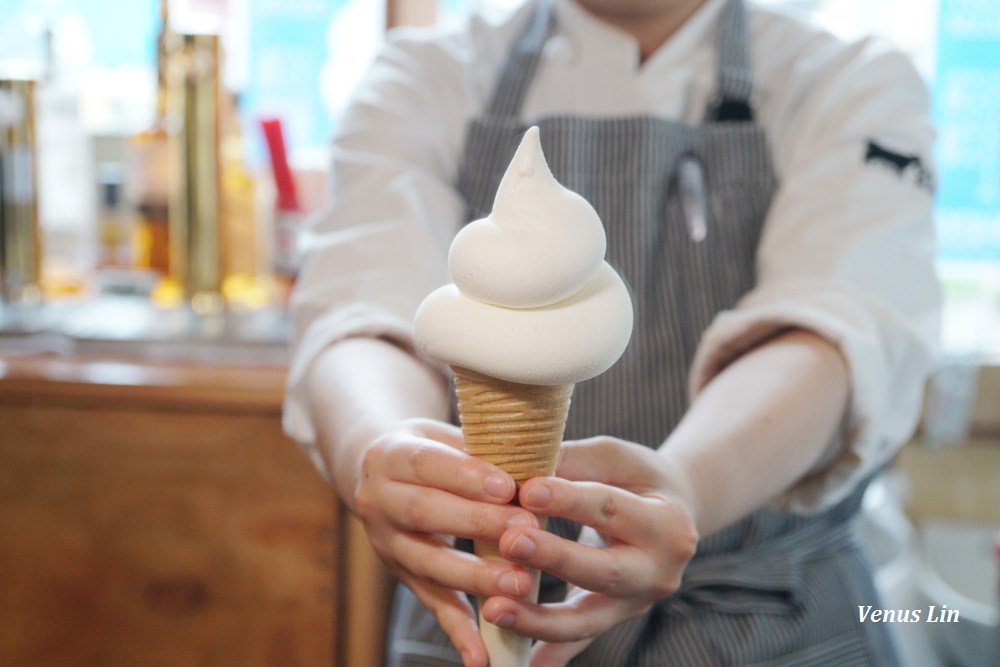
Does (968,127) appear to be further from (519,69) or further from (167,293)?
(167,293)

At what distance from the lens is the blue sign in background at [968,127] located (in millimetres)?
1858

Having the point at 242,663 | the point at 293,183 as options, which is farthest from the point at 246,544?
the point at 293,183

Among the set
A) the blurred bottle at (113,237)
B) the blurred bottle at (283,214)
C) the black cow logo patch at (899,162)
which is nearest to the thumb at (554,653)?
the black cow logo patch at (899,162)

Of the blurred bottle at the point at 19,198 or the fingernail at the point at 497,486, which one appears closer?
the fingernail at the point at 497,486

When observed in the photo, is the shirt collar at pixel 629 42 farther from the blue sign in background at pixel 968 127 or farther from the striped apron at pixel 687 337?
the blue sign in background at pixel 968 127

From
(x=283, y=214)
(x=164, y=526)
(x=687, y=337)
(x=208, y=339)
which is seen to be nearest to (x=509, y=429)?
(x=687, y=337)

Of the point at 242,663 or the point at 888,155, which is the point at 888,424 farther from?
the point at 242,663

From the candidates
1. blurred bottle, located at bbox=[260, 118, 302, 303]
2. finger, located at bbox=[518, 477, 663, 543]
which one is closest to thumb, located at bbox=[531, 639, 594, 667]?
finger, located at bbox=[518, 477, 663, 543]

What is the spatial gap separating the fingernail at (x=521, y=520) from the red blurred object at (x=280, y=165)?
3.97ft

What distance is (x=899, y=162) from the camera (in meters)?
0.94

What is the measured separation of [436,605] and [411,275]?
1.34 feet

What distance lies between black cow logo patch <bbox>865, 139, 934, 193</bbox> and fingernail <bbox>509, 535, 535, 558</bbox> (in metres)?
0.63

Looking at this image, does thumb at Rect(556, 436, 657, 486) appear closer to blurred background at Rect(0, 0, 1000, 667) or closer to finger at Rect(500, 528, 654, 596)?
finger at Rect(500, 528, 654, 596)

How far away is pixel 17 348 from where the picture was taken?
1424mm
